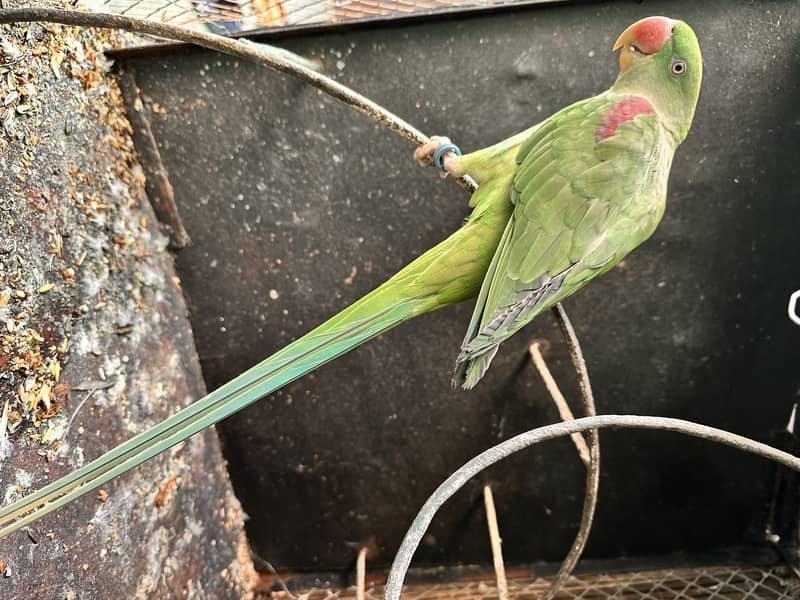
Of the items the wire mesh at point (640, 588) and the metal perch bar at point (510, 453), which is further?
the wire mesh at point (640, 588)

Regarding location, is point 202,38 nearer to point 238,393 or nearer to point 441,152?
point 441,152

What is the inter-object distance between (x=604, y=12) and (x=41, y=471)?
1.22m

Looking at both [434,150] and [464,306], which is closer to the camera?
[434,150]

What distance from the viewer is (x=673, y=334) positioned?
1.26 m

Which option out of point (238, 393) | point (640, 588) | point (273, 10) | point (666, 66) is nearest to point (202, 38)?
point (273, 10)

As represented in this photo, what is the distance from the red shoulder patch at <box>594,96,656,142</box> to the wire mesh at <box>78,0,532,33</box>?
0.44m

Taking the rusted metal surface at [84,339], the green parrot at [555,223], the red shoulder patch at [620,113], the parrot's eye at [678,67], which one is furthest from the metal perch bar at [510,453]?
the rusted metal surface at [84,339]

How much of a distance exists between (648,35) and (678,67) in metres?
0.06

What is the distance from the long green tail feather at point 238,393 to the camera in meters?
0.54

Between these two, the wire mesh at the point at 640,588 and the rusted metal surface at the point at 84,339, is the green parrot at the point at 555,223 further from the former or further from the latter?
A: the wire mesh at the point at 640,588

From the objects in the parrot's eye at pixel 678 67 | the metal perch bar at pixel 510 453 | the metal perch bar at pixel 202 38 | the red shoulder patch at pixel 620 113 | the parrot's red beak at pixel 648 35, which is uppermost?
the metal perch bar at pixel 202 38

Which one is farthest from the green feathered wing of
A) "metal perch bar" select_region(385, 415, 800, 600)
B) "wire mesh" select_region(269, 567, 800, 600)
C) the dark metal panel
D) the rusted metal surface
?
"wire mesh" select_region(269, 567, 800, 600)

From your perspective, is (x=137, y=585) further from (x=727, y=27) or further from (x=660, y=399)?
(x=727, y=27)

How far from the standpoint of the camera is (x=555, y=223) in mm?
672
